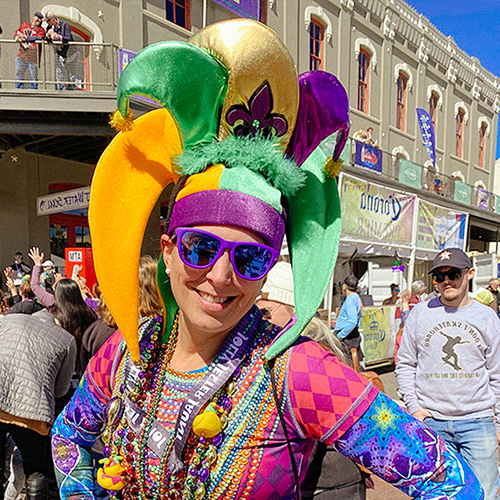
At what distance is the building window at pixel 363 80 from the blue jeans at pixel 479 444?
16.2m

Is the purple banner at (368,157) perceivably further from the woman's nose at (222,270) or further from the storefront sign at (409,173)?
the woman's nose at (222,270)

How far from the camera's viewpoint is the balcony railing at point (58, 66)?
7.32m

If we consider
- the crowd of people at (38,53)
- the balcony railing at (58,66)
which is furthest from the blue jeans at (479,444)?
the crowd of people at (38,53)

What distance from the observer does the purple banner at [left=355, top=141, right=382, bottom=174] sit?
11109 mm

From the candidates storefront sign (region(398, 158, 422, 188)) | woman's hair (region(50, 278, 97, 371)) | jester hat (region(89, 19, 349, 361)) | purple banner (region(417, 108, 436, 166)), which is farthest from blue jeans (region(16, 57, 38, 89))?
purple banner (region(417, 108, 436, 166))

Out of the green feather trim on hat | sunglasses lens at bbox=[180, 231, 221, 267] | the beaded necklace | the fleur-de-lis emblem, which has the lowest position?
the beaded necklace

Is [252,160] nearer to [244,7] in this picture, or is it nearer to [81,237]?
[81,237]

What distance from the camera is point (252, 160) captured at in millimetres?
1189

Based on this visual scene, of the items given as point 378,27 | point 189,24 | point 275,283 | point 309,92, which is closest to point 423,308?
point 275,283

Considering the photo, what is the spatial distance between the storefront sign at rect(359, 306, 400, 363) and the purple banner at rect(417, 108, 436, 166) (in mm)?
14533

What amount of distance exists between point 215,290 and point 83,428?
69 centimetres

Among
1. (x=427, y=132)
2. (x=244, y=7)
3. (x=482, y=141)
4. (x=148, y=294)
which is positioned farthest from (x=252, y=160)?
(x=482, y=141)

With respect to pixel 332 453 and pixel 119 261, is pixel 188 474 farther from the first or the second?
pixel 332 453

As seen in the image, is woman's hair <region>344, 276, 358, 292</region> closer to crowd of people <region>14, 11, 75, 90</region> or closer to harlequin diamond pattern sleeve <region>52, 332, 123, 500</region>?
harlequin diamond pattern sleeve <region>52, 332, 123, 500</region>
